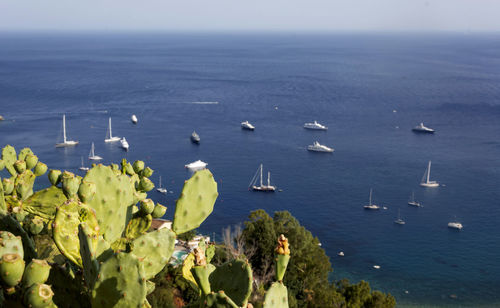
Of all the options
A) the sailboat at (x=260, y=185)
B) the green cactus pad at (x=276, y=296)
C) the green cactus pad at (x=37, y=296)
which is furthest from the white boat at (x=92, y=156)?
the green cactus pad at (x=37, y=296)

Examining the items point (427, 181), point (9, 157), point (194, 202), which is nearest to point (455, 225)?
point (427, 181)

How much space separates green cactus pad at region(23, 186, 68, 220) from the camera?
4.89m

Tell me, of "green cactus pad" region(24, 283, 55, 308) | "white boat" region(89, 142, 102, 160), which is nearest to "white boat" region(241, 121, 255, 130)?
"white boat" region(89, 142, 102, 160)

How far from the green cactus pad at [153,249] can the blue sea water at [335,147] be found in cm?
2713

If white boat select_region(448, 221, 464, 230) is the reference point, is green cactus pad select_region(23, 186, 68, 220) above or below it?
above

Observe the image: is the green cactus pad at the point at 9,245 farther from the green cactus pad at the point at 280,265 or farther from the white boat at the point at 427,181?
the white boat at the point at 427,181

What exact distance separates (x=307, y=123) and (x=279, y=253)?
61558mm

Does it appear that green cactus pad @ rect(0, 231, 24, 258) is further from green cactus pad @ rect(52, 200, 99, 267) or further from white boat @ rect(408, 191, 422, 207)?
white boat @ rect(408, 191, 422, 207)

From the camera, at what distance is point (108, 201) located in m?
3.56

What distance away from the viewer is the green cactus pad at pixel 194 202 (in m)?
3.83

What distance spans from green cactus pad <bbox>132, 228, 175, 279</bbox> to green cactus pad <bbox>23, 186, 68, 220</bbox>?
199cm

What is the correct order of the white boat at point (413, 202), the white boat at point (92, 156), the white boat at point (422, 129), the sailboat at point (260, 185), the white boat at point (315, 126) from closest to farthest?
the white boat at point (413, 202) < the sailboat at point (260, 185) < the white boat at point (92, 156) < the white boat at point (315, 126) < the white boat at point (422, 129)

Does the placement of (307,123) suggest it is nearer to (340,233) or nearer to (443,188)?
(443,188)

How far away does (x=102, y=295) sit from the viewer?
2463 millimetres
